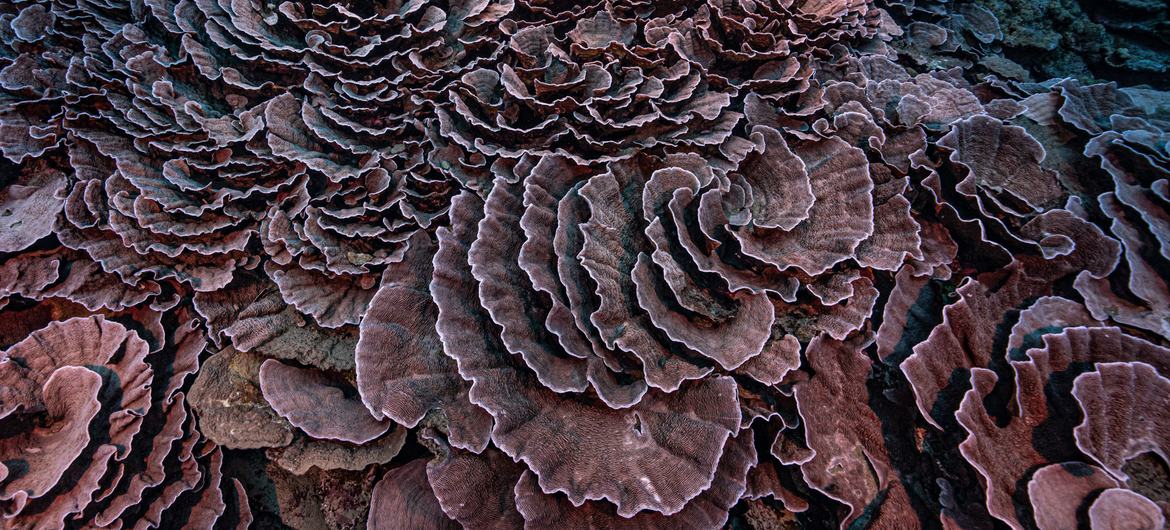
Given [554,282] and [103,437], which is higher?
[554,282]

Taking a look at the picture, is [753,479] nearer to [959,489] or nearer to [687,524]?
[687,524]

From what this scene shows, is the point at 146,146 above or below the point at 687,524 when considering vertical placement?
above

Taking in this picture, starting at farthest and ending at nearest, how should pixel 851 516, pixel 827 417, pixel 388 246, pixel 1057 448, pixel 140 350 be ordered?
pixel 388 246
pixel 140 350
pixel 827 417
pixel 851 516
pixel 1057 448

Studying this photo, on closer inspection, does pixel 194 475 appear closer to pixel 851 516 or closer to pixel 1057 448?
pixel 851 516

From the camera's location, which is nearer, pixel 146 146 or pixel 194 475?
pixel 194 475

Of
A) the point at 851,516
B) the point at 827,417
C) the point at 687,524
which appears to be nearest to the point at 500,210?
the point at 687,524

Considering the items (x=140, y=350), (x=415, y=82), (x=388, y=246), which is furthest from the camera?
(x=415, y=82)

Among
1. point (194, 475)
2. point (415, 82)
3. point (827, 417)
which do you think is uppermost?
point (415, 82)
